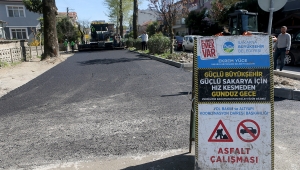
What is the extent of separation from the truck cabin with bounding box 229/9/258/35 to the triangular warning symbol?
35.3 feet

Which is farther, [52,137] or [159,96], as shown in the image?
[159,96]

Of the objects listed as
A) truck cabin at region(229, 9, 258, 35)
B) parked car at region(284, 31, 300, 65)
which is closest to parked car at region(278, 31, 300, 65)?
parked car at region(284, 31, 300, 65)

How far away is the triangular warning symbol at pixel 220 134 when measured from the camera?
8.86 ft

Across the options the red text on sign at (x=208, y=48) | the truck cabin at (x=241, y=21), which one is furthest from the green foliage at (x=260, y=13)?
the red text on sign at (x=208, y=48)

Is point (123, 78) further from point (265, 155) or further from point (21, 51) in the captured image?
point (21, 51)

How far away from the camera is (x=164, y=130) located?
419 cm

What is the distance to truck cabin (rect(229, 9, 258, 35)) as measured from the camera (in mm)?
12633

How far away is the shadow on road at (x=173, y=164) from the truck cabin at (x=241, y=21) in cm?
1052

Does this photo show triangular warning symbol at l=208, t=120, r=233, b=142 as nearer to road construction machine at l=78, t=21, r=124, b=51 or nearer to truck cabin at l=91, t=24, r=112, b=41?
road construction machine at l=78, t=21, r=124, b=51

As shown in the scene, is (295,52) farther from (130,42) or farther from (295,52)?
(130,42)

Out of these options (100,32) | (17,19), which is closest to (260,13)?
(100,32)

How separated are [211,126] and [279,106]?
333cm

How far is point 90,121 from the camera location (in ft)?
15.5

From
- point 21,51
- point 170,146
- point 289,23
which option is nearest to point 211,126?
point 170,146
